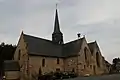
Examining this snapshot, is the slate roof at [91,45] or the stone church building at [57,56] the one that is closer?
the stone church building at [57,56]

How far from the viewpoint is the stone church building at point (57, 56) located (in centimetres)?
4062

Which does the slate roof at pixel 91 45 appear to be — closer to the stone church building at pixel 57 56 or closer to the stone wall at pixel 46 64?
the stone church building at pixel 57 56

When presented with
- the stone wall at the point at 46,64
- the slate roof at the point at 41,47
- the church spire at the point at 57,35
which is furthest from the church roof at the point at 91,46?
the stone wall at the point at 46,64

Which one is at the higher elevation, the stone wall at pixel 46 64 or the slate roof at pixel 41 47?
the slate roof at pixel 41 47

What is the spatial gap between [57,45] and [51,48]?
3.50m

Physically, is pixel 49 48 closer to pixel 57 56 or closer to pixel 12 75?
→ pixel 57 56

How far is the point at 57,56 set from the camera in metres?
44.6

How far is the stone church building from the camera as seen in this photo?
133ft

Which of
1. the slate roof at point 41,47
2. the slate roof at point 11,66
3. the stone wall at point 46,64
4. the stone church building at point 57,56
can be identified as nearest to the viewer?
the stone wall at point 46,64

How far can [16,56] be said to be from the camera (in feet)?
149

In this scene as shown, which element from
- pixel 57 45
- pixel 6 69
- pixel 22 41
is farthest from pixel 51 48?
pixel 6 69

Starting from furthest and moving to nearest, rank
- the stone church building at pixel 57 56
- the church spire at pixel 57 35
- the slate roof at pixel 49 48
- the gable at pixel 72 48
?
the church spire at pixel 57 35 < the gable at pixel 72 48 < the slate roof at pixel 49 48 < the stone church building at pixel 57 56

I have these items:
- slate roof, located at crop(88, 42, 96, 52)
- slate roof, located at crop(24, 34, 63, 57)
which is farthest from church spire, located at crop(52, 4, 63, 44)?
slate roof, located at crop(88, 42, 96, 52)

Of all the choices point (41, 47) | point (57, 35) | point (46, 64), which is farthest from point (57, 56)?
point (57, 35)
